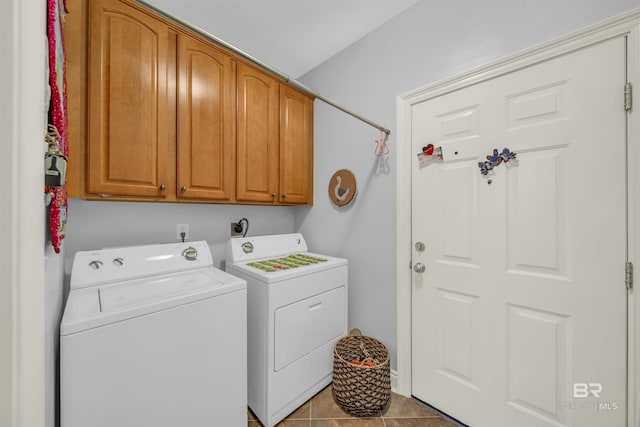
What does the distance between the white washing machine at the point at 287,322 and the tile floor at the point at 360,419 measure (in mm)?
58

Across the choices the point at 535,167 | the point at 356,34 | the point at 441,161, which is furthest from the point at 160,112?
the point at 535,167

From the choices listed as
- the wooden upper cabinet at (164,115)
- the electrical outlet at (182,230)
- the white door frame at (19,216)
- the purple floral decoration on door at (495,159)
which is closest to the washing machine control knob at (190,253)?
the electrical outlet at (182,230)

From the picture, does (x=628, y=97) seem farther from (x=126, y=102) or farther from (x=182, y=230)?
(x=182, y=230)

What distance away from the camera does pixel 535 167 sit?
125 centimetres

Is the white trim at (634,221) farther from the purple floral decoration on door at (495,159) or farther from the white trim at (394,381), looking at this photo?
the white trim at (394,381)

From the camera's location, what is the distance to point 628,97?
1037 millimetres

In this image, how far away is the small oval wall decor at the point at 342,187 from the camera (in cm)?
204

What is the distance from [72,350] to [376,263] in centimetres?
165

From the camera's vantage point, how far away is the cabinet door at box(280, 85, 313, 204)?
2.13m

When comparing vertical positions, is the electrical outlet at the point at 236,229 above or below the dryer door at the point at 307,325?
above

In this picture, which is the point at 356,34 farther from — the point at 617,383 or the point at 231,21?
the point at 617,383

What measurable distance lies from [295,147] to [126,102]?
121cm

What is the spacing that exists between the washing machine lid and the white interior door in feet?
4.21

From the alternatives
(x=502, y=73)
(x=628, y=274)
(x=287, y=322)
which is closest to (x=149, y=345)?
(x=287, y=322)
